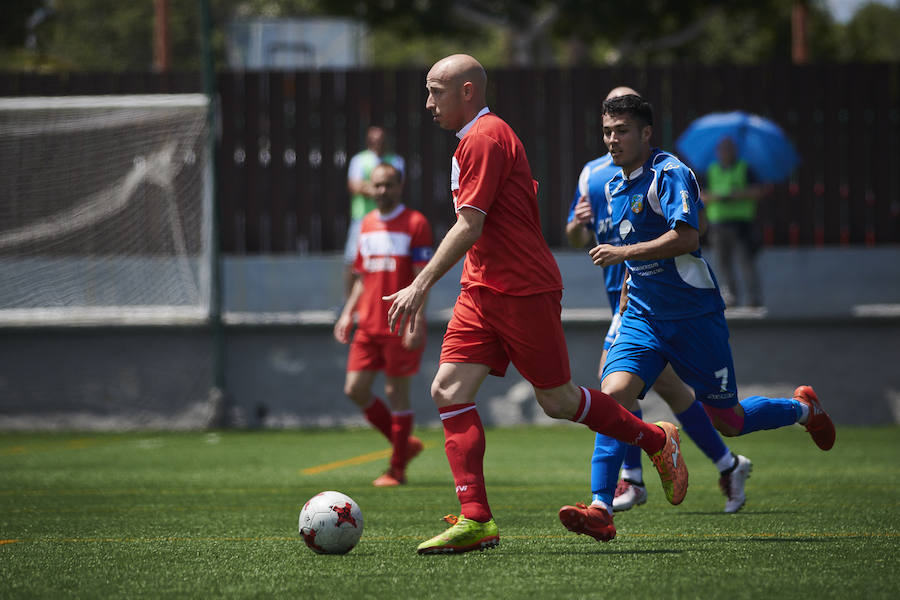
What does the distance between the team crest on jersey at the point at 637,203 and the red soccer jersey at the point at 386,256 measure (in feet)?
9.33

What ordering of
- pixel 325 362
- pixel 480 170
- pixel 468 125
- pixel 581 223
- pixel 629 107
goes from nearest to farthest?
pixel 480 170 < pixel 468 125 < pixel 629 107 < pixel 581 223 < pixel 325 362

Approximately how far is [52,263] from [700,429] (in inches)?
337

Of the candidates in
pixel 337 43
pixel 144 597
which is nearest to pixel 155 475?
pixel 144 597

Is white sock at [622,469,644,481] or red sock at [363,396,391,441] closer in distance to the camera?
white sock at [622,469,644,481]

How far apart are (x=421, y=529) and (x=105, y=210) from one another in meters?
8.41

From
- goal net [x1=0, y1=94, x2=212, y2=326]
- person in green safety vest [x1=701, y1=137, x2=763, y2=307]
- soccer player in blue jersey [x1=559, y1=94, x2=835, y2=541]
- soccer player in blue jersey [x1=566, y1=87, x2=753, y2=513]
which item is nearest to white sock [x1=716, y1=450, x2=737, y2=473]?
soccer player in blue jersey [x1=566, y1=87, x2=753, y2=513]

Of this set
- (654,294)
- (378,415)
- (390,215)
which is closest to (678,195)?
(654,294)

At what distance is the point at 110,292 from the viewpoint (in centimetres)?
1333

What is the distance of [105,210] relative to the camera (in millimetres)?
13492

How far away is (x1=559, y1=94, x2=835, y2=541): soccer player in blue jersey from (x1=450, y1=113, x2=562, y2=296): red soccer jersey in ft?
2.21

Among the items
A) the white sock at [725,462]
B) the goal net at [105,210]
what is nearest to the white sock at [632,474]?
the white sock at [725,462]

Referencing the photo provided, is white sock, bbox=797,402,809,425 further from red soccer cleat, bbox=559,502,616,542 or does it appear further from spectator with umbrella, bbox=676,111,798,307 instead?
spectator with umbrella, bbox=676,111,798,307

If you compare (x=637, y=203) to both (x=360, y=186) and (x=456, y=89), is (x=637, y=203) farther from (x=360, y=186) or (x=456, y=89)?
(x=360, y=186)

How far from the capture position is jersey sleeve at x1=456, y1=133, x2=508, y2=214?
5.09 m
